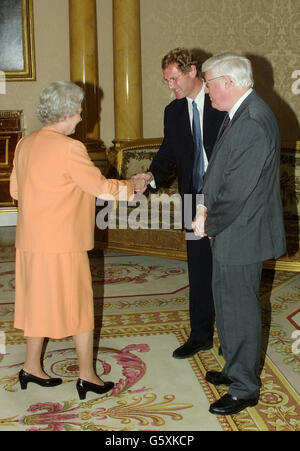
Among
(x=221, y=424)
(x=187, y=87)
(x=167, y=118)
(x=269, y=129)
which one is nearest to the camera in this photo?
(x=269, y=129)

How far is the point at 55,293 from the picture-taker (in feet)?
8.75

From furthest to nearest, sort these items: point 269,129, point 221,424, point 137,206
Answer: point 137,206, point 221,424, point 269,129

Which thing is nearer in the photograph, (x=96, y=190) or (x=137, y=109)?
(x=96, y=190)

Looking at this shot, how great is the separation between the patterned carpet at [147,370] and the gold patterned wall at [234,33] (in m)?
3.74

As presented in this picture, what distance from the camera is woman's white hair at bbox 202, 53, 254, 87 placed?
242cm

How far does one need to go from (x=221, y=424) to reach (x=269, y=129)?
4.40ft

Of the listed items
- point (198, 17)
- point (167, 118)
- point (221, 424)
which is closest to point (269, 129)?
point (167, 118)

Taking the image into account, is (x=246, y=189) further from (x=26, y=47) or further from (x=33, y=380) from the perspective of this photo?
(x=26, y=47)

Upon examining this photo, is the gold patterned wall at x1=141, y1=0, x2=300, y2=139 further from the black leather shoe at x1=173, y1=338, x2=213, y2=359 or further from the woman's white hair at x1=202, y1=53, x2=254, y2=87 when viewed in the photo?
the woman's white hair at x1=202, y1=53, x2=254, y2=87

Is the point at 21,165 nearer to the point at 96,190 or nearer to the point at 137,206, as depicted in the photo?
the point at 96,190

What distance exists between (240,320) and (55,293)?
878mm

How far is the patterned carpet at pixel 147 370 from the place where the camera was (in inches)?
Answer: 103

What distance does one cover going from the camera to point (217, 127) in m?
3.15

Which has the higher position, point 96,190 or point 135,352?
point 96,190
